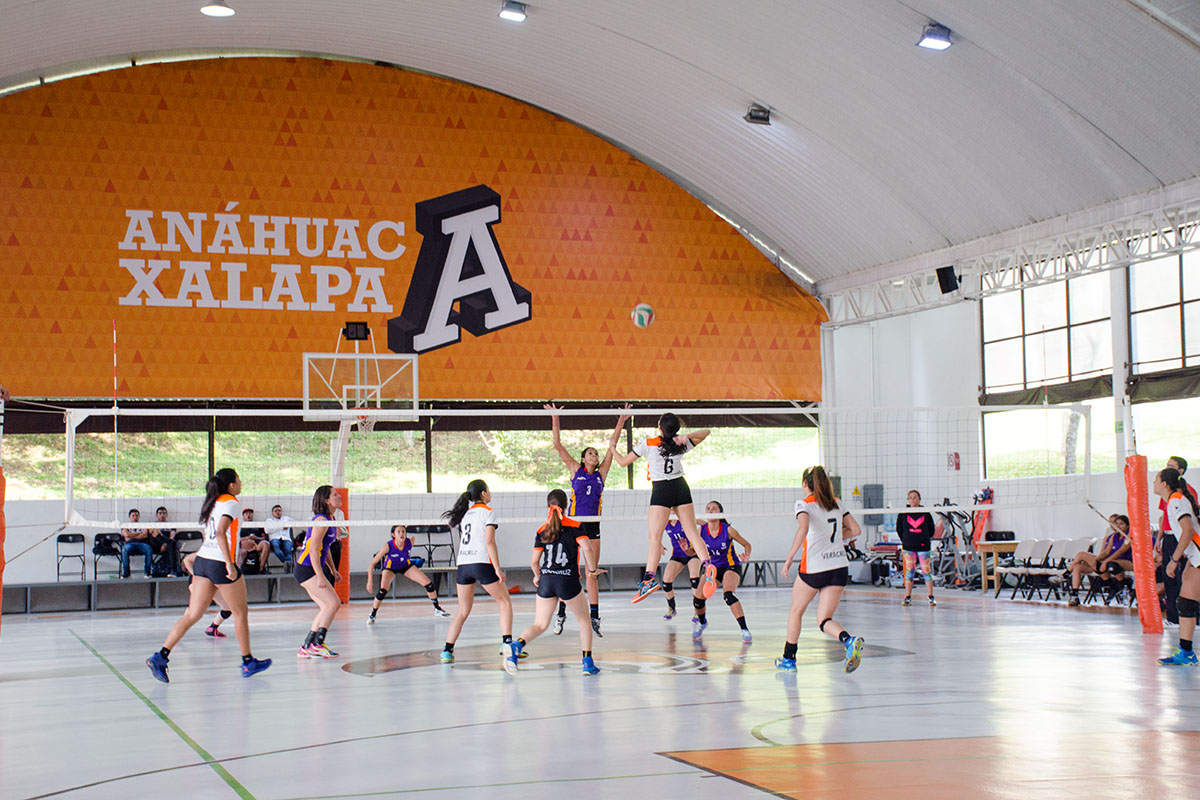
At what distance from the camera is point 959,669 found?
9.07 metres

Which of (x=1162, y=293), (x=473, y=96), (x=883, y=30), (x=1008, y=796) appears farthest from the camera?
(x=473, y=96)

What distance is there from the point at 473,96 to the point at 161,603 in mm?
10581

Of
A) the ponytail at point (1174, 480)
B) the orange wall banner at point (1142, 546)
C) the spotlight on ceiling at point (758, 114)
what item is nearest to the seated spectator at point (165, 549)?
the spotlight on ceiling at point (758, 114)

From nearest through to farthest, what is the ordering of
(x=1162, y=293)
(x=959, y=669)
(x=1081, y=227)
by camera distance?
(x=959, y=669) < (x=1081, y=227) < (x=1162, y=293)

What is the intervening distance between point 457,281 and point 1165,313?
12098 mm

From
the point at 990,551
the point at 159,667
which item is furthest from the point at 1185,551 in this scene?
the point at 990,551

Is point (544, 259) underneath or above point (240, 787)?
above

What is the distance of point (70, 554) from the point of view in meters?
18.8

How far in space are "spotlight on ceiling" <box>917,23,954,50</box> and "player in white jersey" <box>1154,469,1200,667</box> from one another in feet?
24.6

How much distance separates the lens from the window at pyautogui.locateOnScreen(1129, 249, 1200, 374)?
18312mm

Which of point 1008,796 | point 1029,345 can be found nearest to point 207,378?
point 1029,345

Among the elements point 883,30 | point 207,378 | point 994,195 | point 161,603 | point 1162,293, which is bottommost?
point 161,603

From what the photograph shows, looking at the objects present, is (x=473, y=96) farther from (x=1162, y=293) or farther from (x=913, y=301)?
(x=1162, y=293)

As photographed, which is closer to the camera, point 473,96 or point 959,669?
point 959,669
